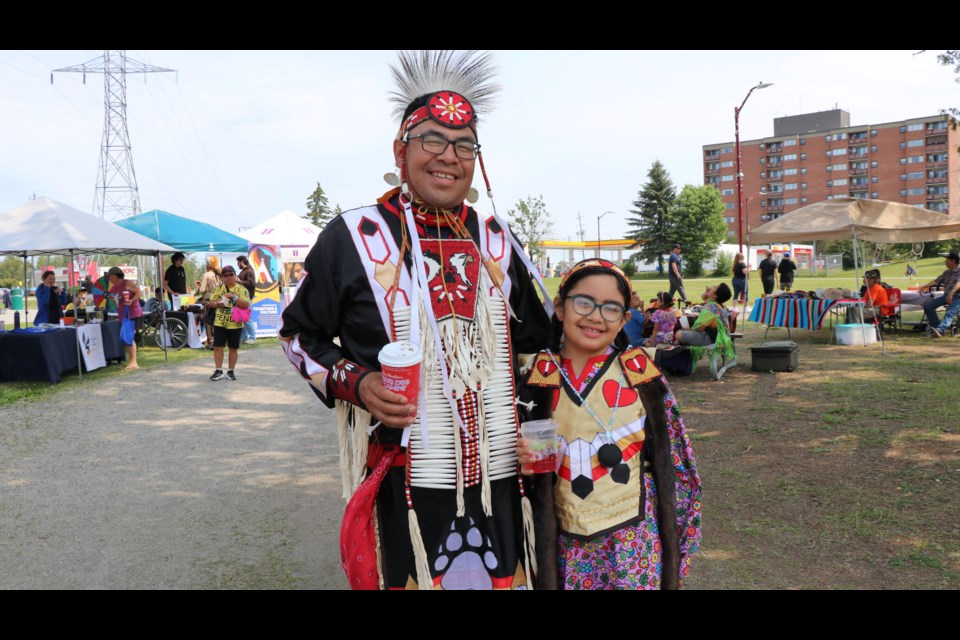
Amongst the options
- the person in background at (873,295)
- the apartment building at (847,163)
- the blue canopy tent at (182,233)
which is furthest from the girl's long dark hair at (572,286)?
the apartment building at (847,163)

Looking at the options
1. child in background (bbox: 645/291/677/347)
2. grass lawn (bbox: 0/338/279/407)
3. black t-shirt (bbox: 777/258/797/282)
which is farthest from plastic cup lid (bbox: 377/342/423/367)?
black t-shirt (bbox: 777/258/797/282)

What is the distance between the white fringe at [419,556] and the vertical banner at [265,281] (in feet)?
47.2

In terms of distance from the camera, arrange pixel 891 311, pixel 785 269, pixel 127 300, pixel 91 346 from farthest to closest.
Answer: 1. pixel 785 269
2. pixel 891 311
3. pixel 127 300
4. pixel 91 346

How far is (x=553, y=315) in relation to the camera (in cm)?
238

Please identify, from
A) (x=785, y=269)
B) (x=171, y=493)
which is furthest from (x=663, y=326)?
(x=785, y=269)

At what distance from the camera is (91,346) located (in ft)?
38.3

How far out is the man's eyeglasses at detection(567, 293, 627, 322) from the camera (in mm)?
2225

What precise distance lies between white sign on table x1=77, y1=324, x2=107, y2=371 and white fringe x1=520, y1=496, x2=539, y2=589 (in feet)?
36.6

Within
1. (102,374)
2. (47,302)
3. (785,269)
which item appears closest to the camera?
(102,374)

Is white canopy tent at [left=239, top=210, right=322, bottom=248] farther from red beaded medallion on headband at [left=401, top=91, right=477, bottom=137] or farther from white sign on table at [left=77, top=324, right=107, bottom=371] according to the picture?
red beaded medallion on headband at [left=401, top=91, right=477, bottom=137]

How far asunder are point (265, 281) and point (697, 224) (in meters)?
53.2

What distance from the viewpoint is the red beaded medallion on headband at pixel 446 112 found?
2.15 meters

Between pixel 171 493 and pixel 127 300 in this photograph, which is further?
pixel 127 300

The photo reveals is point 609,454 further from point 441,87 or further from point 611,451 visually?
point 441,87
